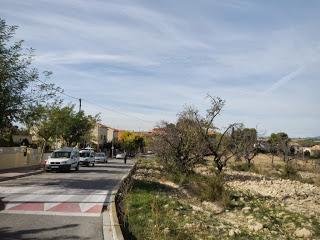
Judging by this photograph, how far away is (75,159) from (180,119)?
9.07 metres

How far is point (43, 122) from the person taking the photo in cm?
5478

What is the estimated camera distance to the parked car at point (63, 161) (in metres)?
38.0

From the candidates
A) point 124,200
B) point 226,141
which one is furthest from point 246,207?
point 226,141

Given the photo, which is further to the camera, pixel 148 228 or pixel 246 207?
pixel 246 207

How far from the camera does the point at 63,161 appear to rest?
38.2 m

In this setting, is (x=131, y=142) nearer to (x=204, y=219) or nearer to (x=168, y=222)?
(x=204, y=219)

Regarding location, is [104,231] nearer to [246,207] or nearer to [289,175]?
[246,207]

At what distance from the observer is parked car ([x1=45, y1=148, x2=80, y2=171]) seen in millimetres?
38000

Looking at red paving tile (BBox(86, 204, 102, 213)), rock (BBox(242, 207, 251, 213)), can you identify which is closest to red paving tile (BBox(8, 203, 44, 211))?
red paving tile (BBox(86, 204, 102, 213))

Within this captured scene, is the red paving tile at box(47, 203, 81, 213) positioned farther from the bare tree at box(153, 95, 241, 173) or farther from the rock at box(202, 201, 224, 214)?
the bare tree at box(153, 95, 241, 173)

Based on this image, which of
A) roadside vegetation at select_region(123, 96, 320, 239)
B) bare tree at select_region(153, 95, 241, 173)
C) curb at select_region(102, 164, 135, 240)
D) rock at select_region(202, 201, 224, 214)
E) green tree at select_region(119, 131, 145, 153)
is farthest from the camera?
green tree at select_region(119, 131, 145, 153)

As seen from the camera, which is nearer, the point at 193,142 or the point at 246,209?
the point at 246,209

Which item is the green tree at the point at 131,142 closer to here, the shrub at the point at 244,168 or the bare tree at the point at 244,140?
the shrub at the point at 244,168

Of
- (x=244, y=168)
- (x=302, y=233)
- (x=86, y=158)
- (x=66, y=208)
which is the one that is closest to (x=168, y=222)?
(x=66, y=208)
